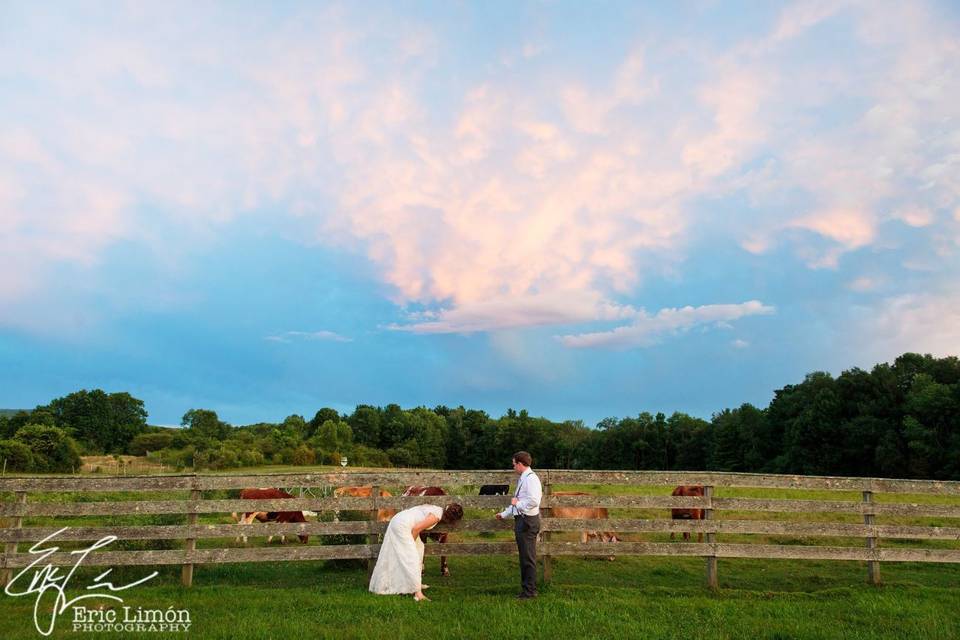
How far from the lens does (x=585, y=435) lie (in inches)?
4365

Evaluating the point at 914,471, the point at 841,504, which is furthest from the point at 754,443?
the point at 841,504

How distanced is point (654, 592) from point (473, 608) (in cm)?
295

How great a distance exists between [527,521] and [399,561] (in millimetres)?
1837

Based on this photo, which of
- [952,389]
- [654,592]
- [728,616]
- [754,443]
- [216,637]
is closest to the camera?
[216,637]

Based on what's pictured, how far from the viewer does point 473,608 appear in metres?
7.68

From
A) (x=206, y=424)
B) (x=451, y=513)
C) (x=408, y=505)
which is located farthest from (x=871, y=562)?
(x=206, y=424)

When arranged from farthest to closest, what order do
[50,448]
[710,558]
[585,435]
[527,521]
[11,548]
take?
[585,435] < [50,448] < [710,558] < [11,548] < [527,521]

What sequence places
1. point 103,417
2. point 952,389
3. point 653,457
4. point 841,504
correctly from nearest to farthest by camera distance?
1. point 841,504
2. point 952,389
3. point 103,417
4. point 653,457

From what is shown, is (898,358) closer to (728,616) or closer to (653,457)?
(653,457)

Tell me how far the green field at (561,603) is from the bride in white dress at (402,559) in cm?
27

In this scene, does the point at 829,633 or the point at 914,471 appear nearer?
the point at 829,633

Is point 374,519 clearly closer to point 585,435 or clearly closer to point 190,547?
point 190,547

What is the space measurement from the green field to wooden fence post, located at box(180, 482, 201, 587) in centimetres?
15

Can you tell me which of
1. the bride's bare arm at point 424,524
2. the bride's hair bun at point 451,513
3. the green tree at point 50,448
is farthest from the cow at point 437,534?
the green tree at point 50,448
